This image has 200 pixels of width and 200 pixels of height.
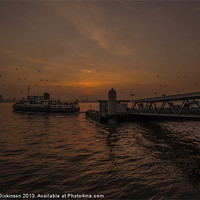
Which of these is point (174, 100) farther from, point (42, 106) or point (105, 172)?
point (42, 106)

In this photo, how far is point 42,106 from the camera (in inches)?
3219

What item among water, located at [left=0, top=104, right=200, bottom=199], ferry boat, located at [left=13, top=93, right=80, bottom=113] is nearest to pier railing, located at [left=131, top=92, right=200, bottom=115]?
water, located at [left=0, top=104, right=200, bottom=199]

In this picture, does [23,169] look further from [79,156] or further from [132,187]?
[132,187]

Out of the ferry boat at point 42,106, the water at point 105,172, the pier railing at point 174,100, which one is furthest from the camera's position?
the ferry boat at point 42,106

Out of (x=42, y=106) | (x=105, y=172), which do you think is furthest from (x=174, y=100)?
(x=42, y=106)

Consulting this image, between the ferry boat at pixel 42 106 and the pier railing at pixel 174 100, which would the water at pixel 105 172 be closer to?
the pier railing at pixel 174 100

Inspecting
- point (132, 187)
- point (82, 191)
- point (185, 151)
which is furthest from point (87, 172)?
point (185, 151)

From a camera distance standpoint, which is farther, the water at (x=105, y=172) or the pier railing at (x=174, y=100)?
the pier railing at (x=174, y=100)

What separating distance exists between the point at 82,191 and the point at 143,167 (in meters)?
5.63

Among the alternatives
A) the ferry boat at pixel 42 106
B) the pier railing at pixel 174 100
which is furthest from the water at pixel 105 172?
the ferry boat at pixel 42 106

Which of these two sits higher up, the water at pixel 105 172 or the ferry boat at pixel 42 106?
the ferry boat at pixel 42 106

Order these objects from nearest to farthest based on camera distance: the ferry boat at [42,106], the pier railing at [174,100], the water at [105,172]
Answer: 1. the water at [105,172]
2. the pier railing at [174,100]
3. the ferry boat at [42,106]

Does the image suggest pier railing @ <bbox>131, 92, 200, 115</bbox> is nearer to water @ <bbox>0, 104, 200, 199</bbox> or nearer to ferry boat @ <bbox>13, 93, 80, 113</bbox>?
water @ <bbox>0, 104, 200, 199</bbox>

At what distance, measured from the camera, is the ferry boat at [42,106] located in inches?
3086
